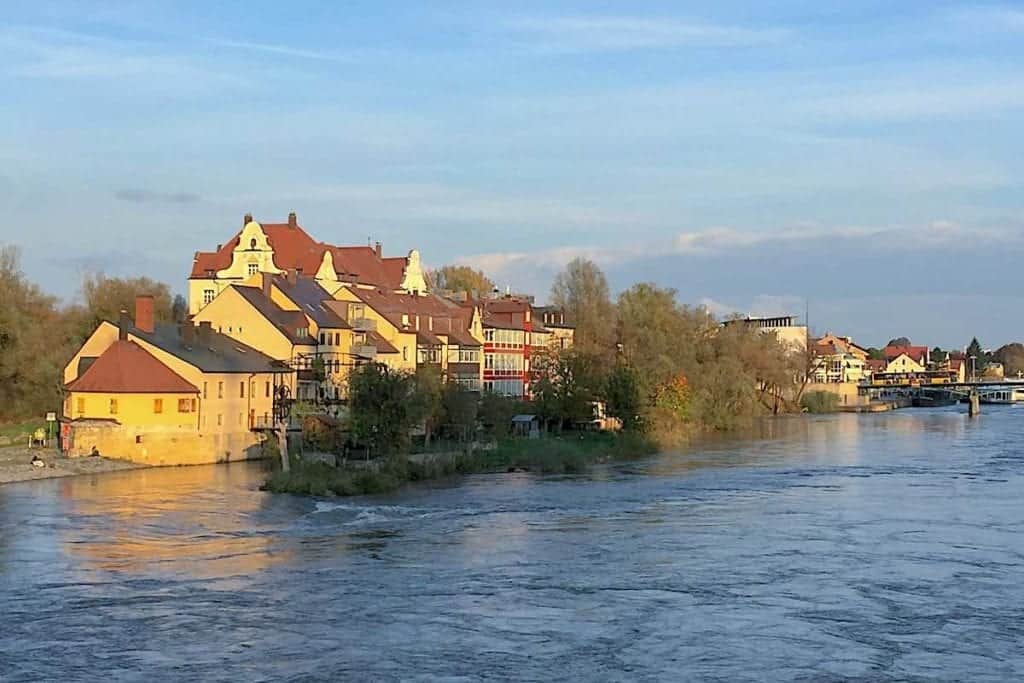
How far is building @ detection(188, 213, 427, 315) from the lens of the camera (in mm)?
67438

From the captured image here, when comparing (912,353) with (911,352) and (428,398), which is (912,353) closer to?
(911,352)

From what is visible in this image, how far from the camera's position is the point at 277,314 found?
54.9 meters

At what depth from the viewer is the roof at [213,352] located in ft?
159

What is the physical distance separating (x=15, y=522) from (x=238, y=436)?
1797 centimetres

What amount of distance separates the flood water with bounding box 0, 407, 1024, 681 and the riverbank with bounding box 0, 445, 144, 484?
158 cm

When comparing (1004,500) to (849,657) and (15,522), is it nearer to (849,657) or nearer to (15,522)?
Result: (849,657)

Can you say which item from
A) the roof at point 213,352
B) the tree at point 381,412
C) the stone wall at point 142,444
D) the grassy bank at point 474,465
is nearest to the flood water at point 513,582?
the grassy bank at point 474,465

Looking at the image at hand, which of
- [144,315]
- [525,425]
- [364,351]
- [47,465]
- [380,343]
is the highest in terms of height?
[144,315]

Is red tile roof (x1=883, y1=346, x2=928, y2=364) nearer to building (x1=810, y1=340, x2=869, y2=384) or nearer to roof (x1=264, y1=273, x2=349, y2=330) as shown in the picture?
building (x1=810, y1=340, x2=869, y2=384)

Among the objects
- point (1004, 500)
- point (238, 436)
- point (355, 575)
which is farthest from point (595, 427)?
point (355, 575)

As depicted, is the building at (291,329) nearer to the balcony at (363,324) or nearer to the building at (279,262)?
the balcony at (363,324)

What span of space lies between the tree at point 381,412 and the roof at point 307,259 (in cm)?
2630

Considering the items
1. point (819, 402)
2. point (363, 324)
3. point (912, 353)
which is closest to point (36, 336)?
point (363, 324)

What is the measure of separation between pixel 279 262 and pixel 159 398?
24979mm
